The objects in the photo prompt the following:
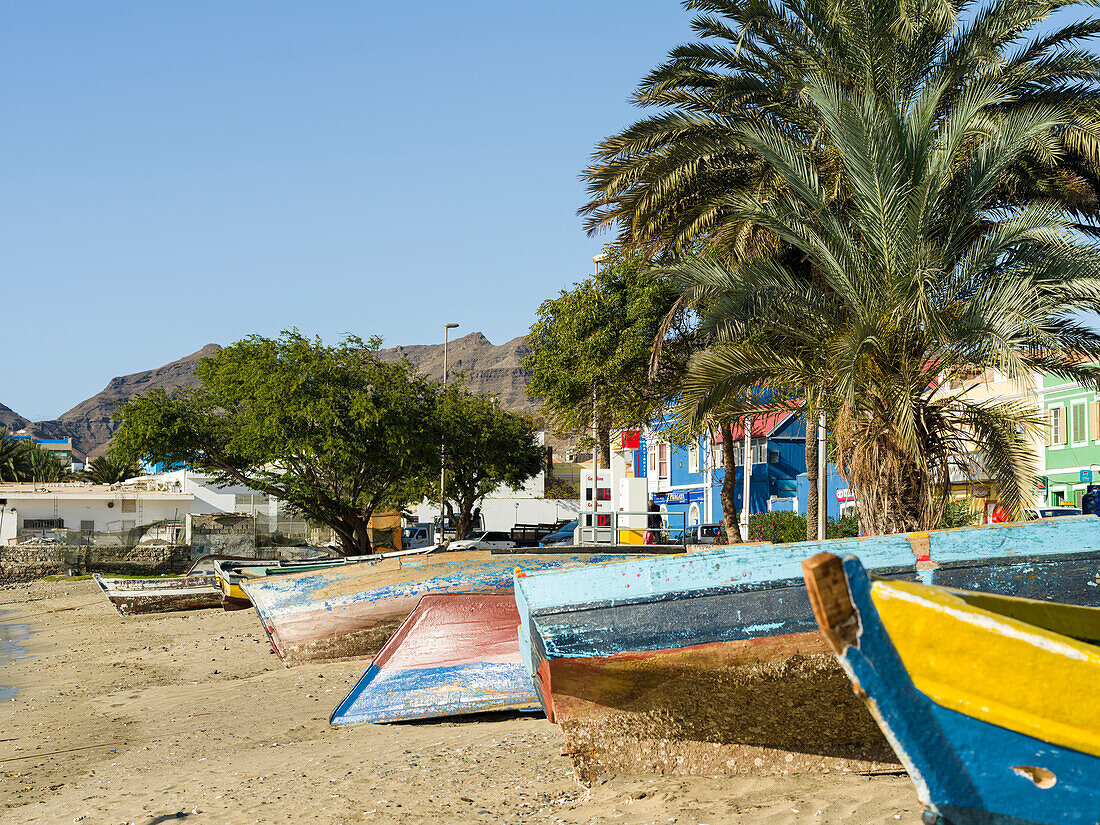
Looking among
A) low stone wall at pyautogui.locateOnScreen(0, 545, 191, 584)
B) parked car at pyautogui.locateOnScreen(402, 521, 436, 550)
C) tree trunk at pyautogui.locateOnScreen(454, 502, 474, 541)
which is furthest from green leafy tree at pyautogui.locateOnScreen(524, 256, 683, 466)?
tree trunk at pyautogui.locateOnScreen(454, 502, 474, 541)

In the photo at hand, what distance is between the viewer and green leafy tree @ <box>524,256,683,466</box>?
20719mm

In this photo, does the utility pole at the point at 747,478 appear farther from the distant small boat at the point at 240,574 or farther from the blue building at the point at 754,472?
the distant small boat at the point at 240,574

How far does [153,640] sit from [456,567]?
10040mm

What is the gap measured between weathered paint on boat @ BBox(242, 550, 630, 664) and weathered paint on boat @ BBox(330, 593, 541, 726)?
998 mm

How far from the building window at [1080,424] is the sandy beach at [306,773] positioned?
24521 millimetres

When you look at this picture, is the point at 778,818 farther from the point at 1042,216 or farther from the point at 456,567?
the point at 1042,216

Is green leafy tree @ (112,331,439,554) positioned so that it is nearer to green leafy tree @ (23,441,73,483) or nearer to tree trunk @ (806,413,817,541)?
tree trunk @ (806,413,817,541)

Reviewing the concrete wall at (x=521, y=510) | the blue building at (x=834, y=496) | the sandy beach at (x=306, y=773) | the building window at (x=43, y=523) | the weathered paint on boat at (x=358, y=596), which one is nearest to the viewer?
the sandy beach at (x=306, y=773)

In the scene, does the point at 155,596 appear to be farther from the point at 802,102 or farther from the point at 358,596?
the point at 802,102

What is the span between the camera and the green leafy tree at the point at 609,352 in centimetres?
2072

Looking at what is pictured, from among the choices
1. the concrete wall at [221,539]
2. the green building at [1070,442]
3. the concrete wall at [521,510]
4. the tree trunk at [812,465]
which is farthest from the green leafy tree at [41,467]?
the tree trunk at [812,465]

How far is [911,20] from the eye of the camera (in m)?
12.2

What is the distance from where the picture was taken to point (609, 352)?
21062 mm

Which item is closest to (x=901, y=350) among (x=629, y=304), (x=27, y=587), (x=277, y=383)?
(x=629, y=304)
